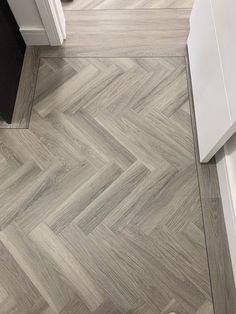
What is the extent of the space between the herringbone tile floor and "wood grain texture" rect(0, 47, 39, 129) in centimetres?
4

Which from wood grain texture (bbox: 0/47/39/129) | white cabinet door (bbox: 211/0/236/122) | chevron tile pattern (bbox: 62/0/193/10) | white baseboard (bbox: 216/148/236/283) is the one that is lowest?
white baseboard (bbox: 216/148/236/283)

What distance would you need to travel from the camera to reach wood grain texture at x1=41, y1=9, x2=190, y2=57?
1.59 metres

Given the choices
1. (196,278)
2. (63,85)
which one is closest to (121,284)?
(196,278)

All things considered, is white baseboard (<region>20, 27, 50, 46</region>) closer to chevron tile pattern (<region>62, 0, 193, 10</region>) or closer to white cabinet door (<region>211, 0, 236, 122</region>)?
chevron tile pattern (<region>62, 0, 193, 10</region>)

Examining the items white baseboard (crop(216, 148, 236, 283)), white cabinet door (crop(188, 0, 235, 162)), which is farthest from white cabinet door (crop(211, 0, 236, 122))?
white baseboard (crop(216, 148, 236, 283))

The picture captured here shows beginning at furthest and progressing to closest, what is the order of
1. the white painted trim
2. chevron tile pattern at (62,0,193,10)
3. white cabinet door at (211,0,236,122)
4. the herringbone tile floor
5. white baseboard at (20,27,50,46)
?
1. chevron tile pattern at (62,0,193,10)
2. white baseboard at (20,27,50,46)
3. the white painted trim
4. the herringbone tile floor
5. white cabinet door at (211,0,236,122)

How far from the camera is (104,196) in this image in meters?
1.28

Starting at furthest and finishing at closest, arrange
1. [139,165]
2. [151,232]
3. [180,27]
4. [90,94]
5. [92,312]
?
[180,27] → [90,94] → [139,165] → [151,232] → [92,312]

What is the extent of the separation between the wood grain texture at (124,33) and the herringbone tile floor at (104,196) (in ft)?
0.18

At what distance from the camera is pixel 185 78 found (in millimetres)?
1506

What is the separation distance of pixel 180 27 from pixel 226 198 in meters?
1.01

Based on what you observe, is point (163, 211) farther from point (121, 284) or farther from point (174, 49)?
point (174, 49)

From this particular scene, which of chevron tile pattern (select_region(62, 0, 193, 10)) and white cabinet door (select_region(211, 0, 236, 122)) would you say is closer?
white cabinet door (select_region(211, 0, 236, 122))

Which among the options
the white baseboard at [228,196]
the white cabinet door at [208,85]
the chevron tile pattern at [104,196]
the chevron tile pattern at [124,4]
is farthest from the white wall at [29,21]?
the white baseboard at [228,196]
